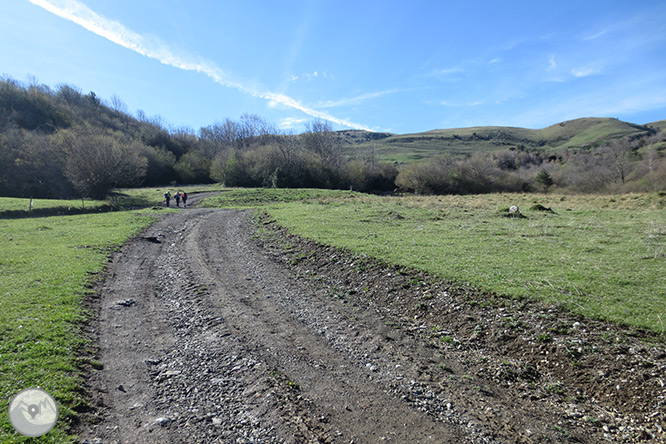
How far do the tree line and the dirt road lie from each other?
4352 centimetres

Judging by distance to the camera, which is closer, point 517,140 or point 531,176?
point 531,176

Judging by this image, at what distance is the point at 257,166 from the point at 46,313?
5912 centimetres

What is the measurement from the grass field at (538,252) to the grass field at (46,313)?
31.7 ft

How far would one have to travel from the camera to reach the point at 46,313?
8.45 metres

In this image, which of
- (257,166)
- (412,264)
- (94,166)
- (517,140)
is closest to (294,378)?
(412,264)

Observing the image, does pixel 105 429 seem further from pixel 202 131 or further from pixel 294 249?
pixel 202 131

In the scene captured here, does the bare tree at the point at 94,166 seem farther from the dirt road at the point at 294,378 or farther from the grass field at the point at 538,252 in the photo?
the dirt road at the point at 294,378

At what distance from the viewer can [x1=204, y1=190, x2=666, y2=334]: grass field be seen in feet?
27.9

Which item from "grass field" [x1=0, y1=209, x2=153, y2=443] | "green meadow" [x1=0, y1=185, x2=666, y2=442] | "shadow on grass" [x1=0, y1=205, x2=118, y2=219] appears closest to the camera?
"grass field" [x1=0, y1=209, x2=153, y2=443]

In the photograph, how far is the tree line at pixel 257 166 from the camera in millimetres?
48725

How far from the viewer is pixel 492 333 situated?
25.8ft

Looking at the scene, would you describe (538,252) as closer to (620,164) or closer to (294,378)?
(294,378)

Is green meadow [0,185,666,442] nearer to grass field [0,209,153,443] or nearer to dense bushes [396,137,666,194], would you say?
grass field [0,209,153,443]

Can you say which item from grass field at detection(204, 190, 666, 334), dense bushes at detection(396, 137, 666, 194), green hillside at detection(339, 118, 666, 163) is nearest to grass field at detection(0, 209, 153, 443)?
grass field at detection(204, 190, 666, 334)
